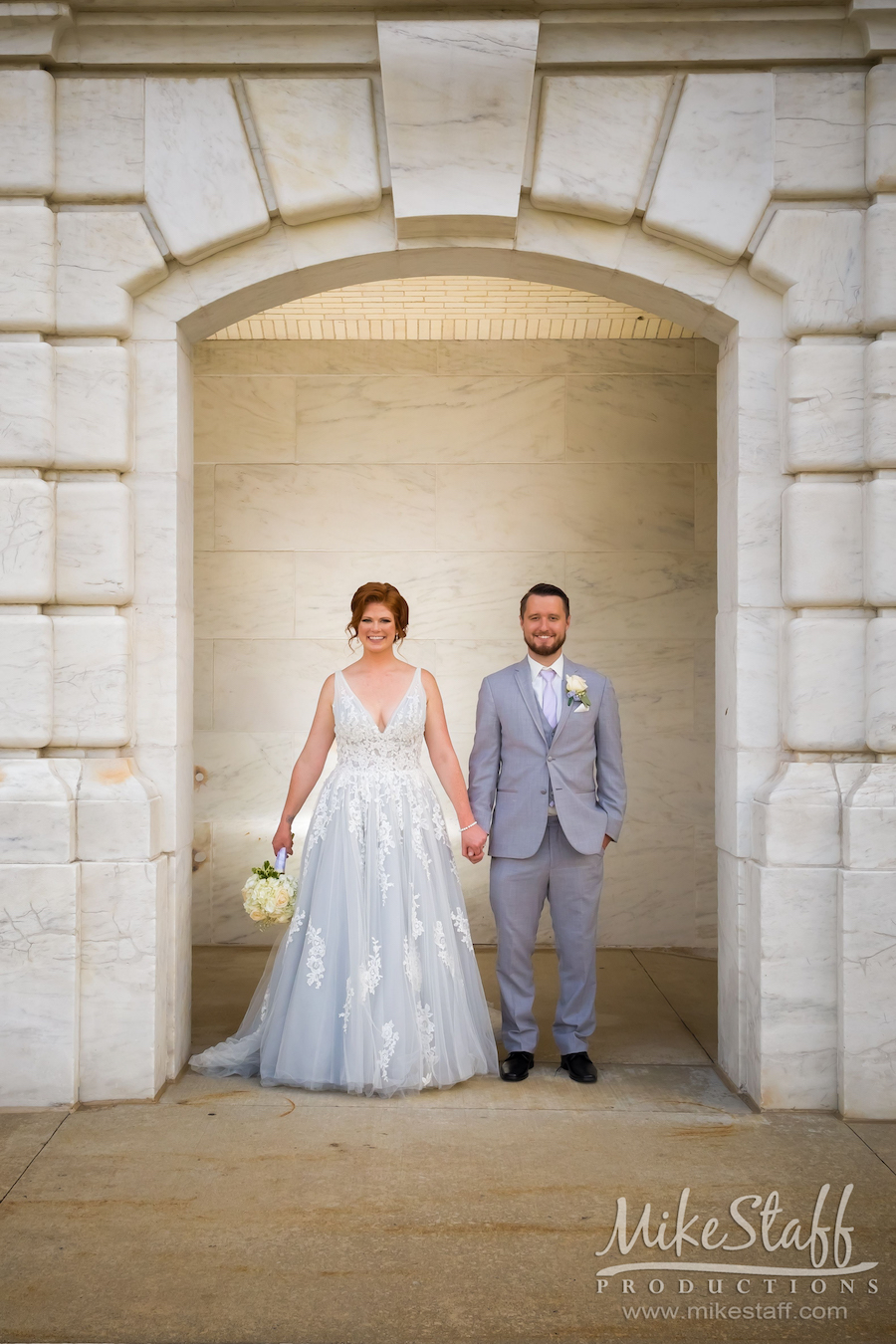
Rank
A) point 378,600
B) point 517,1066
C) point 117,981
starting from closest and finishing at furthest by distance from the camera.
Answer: point 117,981 → point 517,1066 → point 378,600

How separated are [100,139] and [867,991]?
4529 millimetres

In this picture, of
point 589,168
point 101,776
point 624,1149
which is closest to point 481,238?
point 589,168

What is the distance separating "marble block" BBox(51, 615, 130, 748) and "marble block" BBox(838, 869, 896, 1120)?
116 inches

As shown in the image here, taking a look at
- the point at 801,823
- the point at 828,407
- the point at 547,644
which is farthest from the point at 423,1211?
the point at 828,407

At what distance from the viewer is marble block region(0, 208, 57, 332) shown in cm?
440

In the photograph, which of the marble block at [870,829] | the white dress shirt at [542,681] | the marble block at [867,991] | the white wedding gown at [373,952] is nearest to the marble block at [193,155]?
Answer: the white wedding gown at [373,952]

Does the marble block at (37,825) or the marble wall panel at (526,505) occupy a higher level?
the marble wall panel at (526,505)

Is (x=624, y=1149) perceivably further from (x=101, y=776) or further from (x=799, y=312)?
(x=799, y=312)

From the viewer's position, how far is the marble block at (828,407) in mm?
4414

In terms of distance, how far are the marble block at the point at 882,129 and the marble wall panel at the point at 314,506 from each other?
345 centimetres

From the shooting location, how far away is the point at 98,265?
4453mm

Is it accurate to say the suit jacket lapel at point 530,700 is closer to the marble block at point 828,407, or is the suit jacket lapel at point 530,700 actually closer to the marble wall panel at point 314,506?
Result: the marble block at point 828,407

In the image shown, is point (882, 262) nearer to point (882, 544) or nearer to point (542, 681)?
point (882, 544)

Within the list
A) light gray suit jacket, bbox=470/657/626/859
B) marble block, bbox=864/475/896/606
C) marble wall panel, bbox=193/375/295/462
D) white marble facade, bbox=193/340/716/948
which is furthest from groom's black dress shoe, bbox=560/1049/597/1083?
marble wall panel, bbox=193/375/295/462
